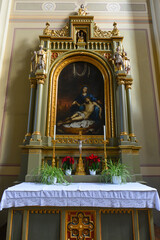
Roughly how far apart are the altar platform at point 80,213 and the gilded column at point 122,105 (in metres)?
1.49

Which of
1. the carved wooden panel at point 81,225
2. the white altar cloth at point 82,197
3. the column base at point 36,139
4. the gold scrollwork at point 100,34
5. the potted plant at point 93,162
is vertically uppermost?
the gold scrollwork at point 100,34

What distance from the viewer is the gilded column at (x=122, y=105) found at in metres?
4.23

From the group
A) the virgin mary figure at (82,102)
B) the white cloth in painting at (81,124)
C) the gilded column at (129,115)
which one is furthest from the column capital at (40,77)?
the gilded column at (129,115)

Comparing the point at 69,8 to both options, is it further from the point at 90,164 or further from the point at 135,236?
the point at 135,236

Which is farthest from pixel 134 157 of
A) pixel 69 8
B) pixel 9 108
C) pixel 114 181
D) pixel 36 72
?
pixel 69 8

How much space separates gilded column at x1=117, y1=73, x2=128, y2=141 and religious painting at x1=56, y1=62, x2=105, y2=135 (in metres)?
0.50

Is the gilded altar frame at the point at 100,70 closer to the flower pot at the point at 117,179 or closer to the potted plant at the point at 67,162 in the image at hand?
the potted plant at the point at 67,162

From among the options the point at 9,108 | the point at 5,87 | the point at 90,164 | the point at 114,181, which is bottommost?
the point at 114,181

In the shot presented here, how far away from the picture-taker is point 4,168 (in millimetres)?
4773

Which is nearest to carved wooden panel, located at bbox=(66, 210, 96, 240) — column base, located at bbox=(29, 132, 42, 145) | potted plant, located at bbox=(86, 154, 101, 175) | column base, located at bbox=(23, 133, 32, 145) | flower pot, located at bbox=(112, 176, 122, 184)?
flower pot, located at bbox=(112, 176, 122, 184)

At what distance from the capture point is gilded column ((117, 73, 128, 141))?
4.23m

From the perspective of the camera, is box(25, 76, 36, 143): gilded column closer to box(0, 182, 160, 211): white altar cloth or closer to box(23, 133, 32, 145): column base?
box(23, 133, 32, 145): column base

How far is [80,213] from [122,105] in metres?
2.57

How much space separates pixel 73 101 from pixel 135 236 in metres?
3.20
